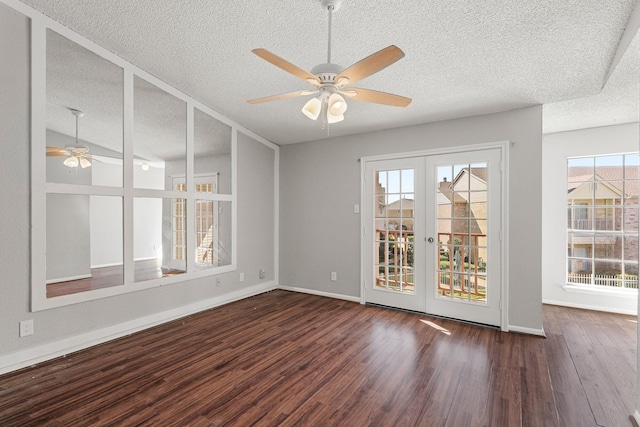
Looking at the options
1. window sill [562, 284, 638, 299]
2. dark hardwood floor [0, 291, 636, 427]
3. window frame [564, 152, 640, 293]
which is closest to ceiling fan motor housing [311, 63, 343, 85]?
dark hardwood floor [0, 291, 636, 427]

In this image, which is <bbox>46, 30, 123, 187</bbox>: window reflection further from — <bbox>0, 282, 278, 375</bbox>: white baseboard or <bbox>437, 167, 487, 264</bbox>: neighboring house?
<bbox>437, 167, 487, 264</bbox>: neighboring house

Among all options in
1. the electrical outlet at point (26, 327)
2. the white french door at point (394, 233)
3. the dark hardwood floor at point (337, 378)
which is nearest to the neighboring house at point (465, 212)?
the white french door at point (394, 233)

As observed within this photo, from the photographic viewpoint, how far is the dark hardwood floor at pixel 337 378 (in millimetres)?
1973

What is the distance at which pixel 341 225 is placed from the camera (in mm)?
4734

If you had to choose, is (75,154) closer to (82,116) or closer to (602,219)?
(82,116)

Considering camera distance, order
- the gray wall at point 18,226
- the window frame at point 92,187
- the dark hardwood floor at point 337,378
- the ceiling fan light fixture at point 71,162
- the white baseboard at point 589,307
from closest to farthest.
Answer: the dark hardwood floor at point 337,378, the gray wall at point 18,226, the window frame at point 92,187, the ceiling fan light fixture at point 71,162, the white baseboard at point 589,307

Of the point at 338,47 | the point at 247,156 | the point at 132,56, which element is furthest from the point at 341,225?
the point at 132,56

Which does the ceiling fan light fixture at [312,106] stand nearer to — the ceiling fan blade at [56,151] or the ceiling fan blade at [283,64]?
the ceiling fan blade at [283,64]

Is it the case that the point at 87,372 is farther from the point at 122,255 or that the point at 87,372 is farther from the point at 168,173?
the point at 168,173

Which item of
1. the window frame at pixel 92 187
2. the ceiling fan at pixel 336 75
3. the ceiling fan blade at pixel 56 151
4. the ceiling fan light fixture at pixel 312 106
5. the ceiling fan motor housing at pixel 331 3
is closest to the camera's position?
the ceiling fan at pixel 336 75

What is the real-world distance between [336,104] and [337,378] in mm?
2143

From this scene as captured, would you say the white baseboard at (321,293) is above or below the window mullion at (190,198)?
below

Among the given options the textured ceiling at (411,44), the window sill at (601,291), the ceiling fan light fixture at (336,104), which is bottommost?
the window sill at (601,291)

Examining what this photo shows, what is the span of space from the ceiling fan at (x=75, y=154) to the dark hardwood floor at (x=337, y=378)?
5.91 ft
